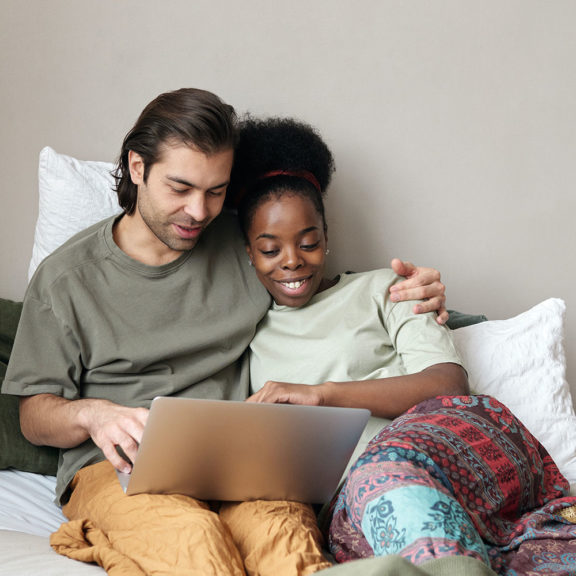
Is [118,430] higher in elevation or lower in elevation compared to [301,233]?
lower

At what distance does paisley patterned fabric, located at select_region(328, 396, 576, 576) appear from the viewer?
37.1 inches

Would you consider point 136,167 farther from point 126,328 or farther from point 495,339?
point 495,339

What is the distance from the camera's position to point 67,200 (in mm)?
1790

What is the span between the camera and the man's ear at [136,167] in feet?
5.20

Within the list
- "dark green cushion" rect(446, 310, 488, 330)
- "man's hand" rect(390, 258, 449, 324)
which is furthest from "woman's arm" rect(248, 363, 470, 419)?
"dark green cushion" rect(446, 310, 488, 330)

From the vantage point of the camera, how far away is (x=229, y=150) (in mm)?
1571

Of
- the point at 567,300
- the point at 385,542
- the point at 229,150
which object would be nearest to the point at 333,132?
the point at 229,150

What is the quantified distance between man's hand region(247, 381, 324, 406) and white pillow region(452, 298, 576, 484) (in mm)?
512

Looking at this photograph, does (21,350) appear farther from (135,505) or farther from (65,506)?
(135,505)

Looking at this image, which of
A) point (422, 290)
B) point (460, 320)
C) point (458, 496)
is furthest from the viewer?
point (460, 320)

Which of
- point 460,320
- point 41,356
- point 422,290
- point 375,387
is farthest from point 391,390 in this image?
point 41,356

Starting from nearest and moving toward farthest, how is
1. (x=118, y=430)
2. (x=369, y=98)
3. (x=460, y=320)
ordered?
(x=118, y=430), (x=460, y=320), (x=369, y=98)

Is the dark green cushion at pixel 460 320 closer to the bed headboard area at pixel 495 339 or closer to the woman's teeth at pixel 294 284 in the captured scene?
the bed headboard area at pixel 495 339

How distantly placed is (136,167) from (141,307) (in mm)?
316
